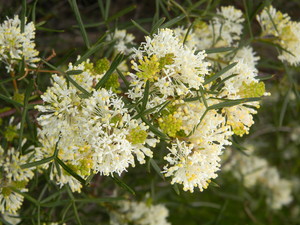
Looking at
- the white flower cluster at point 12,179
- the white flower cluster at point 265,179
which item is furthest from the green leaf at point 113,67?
the white flower cluster at point 265,179

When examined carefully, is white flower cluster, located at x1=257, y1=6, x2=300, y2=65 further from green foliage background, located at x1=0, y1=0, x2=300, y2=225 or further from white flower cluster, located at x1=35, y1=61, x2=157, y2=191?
white flower cluster, located at x1=35, y1=61, x2=157, y2=191

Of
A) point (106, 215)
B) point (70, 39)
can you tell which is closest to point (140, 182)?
point (106, 215)

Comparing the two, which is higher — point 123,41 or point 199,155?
point 123,41

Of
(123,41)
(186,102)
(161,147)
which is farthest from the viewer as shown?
(161,147)

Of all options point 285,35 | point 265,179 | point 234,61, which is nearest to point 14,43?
point 234,61

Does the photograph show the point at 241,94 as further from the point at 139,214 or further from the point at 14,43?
the point at 139,214

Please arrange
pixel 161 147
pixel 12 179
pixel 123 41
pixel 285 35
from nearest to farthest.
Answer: pixel 12 179, pixel 285 35, pixel 123 41, pixel 161 147

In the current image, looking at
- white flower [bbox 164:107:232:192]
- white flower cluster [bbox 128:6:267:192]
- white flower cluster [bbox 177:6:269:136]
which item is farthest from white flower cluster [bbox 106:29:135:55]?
white flower [bbox 164:107:232:192]

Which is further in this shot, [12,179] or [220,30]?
[220,30]
